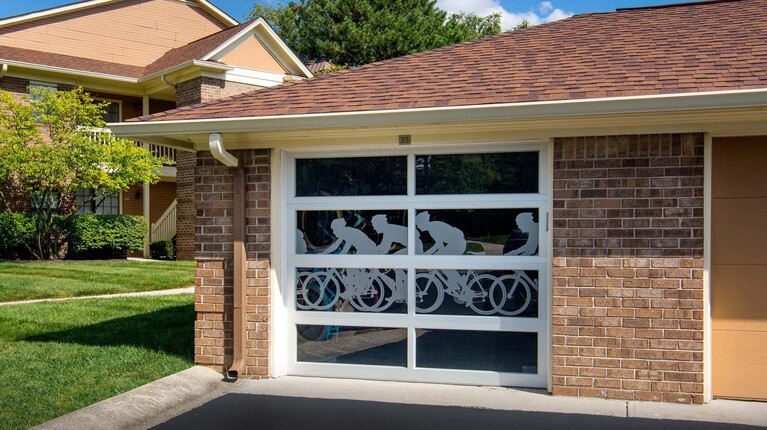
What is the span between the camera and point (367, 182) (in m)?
7.30

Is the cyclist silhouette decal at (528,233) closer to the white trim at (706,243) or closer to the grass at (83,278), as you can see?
the white trim at (706,243)

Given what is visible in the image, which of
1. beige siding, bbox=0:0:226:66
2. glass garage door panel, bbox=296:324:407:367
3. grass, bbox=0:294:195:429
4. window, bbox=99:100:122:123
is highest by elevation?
beige siding, bbox=0:0:226:66

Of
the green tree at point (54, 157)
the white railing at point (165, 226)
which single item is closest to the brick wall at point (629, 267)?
the green tree at point (54, 157)

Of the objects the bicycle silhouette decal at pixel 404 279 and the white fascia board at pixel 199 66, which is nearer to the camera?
the bicycle silhouette decal at pixel 404 279

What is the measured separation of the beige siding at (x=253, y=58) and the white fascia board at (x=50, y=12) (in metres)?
5.23

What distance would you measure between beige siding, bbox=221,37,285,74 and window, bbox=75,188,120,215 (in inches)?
215

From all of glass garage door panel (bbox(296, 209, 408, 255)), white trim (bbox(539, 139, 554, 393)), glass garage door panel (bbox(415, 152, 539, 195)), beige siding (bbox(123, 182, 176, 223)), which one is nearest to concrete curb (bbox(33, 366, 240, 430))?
glass garage door panel (bbox(296, 209, 408, 255))

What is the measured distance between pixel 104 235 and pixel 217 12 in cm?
939

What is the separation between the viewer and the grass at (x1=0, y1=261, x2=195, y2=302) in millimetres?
13209

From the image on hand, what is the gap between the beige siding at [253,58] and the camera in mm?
21172

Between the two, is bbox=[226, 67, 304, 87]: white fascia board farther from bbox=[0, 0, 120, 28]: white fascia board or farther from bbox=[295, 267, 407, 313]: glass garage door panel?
bbox=[295, 267, 407, 313]: glass garage door panel

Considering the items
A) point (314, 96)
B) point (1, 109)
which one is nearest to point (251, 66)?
point (1, 109)

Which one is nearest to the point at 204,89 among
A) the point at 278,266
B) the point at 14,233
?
the point at 14,233

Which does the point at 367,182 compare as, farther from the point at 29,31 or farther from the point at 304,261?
the point at 29,31
